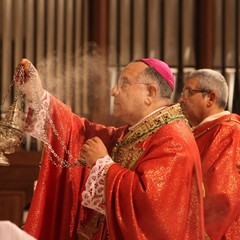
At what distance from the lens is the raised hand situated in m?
2.91

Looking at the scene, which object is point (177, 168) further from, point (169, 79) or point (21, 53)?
point (21, 53)

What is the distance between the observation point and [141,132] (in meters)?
2.87

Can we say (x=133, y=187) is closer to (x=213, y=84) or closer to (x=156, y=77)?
(x=156, y=77)

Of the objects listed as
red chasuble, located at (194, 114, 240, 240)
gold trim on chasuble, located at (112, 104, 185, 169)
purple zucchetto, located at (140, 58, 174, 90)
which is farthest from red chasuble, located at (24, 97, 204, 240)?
red chasuble, located at (194, 114, 240, 240)

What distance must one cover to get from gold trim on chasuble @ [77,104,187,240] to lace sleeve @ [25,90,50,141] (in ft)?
1.20

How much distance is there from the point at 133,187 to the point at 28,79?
2.36 feet

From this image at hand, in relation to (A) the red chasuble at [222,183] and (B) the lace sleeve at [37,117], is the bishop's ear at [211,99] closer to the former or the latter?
(A) the red chasuble at [222,183]

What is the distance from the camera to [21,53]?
5391 millimetres

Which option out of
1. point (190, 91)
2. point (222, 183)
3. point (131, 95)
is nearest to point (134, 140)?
point (131, 95)

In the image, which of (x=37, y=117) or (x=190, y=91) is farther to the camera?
(x=190, y=91)

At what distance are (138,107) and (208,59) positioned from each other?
2718 mm

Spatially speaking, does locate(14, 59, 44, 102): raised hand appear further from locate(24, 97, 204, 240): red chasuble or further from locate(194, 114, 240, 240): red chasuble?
locate(194, 114, 240, 240): red chasuble

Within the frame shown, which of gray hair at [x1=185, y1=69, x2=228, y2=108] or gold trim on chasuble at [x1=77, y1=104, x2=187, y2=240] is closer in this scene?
gold trim on chasuble at [x1=77, y1=104, x2=187, y2=240]

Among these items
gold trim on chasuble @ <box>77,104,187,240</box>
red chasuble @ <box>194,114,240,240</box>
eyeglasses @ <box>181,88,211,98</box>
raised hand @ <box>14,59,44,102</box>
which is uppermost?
raised hand @ <box>14,59,44,102</box>
